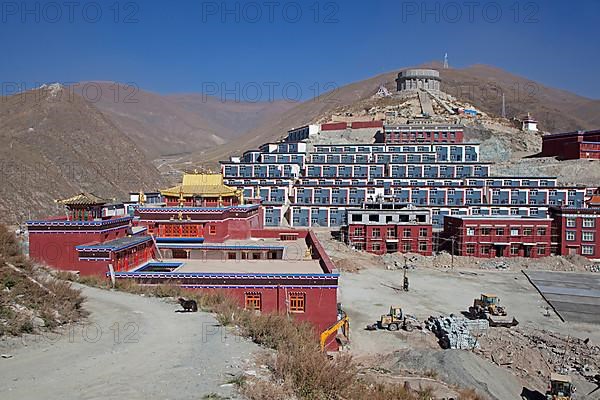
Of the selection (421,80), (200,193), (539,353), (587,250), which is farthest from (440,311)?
(421,80)

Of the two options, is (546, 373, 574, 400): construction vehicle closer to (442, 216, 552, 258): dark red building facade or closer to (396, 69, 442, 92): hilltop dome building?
(442, 216, 552, 258): dark red building facade

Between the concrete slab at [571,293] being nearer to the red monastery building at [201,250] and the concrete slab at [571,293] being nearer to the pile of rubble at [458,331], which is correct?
the pile of rubble at [458,331]

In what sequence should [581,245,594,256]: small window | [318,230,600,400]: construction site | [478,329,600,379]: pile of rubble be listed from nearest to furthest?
[318,230,600,400]: construction site
[478,329,600,379]: pile of rubble
[581,245,594,256]: small window

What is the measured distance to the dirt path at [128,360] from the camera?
484 inches

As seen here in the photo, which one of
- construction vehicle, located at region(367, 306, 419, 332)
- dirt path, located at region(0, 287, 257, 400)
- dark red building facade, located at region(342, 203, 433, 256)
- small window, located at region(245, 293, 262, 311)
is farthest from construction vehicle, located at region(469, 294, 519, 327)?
dirt path, located at region(0, 287, 257, 400)

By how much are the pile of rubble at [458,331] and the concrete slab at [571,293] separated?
32.3ft

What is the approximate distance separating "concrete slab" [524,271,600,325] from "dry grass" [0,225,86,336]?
33.6 meters

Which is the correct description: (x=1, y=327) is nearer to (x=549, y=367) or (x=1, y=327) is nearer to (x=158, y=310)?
(x=158, y=310)

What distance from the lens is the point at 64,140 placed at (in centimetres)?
11412

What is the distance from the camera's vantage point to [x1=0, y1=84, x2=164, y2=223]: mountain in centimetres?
7831

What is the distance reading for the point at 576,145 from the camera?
3342 inches

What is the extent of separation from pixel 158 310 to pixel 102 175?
93.1 meters

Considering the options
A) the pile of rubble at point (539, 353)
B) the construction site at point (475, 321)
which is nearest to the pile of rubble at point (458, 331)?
the construction site at point (475, 321)

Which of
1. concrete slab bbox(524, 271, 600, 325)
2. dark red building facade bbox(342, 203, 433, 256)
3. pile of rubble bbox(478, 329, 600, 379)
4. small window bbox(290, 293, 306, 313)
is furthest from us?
dark red building facade bbox(342, 203, 433, 256)
